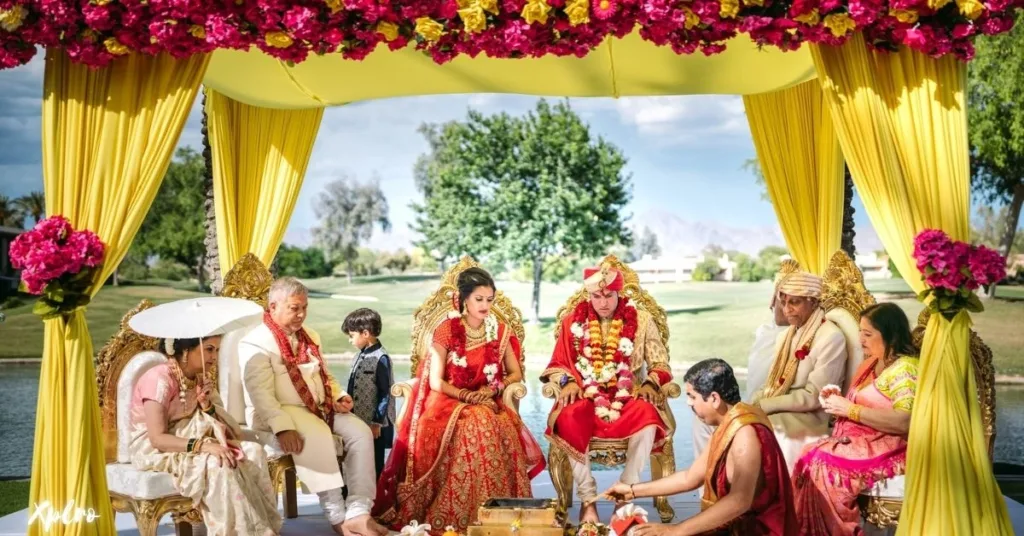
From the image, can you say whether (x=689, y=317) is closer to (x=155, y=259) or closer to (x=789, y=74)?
(x=155, y=259)

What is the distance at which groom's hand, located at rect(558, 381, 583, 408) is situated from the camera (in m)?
6.05

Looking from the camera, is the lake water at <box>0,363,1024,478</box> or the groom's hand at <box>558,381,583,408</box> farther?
the lake water at <box>0,363,1024,478</box>

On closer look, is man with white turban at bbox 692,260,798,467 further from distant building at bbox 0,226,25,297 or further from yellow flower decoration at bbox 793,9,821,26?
distant building at bbox 0,226,25,297

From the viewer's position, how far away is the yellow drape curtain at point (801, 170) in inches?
258

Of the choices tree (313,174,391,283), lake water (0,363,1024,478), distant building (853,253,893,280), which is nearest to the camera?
lake water (0,363,1024,478)

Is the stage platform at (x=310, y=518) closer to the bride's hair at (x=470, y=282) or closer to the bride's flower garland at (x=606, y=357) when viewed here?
the bride's flower garland at (x=606, y=357)

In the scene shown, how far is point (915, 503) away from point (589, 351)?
7.22 feet

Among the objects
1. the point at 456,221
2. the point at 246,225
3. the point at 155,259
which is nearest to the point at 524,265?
the point at 456,221

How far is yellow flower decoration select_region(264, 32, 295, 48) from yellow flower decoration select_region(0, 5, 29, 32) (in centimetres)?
102

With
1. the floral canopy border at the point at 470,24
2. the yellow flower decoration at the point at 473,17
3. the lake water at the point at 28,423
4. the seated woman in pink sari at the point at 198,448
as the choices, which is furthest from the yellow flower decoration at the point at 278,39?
the lake water at the point at 28,423

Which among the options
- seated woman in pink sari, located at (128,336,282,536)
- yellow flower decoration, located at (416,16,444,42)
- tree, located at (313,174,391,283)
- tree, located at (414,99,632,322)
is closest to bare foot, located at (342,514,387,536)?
seated woman in pink sari, located at (128,336,282,536)

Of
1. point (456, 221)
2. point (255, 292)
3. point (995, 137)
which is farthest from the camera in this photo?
point (456, 221)

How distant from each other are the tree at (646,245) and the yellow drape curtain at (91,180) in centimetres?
1207

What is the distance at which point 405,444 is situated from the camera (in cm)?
587
